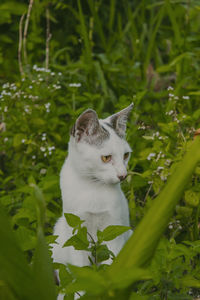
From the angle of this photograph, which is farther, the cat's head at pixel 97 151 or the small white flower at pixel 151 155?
the small white flower at pixel 151 155

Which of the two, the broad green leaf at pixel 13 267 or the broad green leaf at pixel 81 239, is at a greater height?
the broad green leaf at pixel 13 267

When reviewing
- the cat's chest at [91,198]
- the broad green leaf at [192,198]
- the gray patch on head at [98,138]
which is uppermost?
the gray patch on head at [98,138]

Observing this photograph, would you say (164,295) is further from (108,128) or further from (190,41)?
(190,41)

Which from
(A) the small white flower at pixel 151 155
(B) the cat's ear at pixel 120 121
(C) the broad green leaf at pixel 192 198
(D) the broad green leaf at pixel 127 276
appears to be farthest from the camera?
(A) the small white flower at pixel 151 155

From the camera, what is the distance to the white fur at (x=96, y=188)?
201cm

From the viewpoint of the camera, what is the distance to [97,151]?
2016mm

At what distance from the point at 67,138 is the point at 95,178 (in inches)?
41.4

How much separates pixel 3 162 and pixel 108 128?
1398mm

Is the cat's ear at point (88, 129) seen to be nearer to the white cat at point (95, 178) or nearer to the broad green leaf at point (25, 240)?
the white cat at point (95, 178)

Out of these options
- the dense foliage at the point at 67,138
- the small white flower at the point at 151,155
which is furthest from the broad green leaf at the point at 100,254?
the small white flower at the point at 151,155

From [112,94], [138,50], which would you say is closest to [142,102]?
[112,94]

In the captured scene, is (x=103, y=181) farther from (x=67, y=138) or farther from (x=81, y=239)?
(x=67, y=138)

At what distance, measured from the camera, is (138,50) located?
390 centimetres

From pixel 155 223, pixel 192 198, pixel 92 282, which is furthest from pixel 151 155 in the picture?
pixel 92 282
